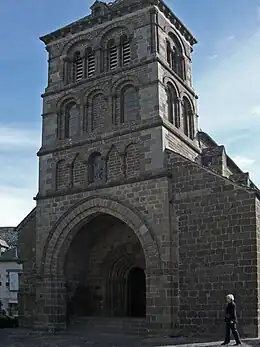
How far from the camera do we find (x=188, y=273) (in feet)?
55.6

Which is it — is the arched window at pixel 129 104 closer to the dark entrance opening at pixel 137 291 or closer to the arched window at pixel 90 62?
the arched window at pixel 90 62

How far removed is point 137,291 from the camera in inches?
874

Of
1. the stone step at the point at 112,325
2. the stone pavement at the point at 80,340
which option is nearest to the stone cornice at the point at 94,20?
the stone step at the point at 112,325

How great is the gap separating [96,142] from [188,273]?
6.54 metres

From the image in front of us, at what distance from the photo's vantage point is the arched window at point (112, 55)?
2123 centimetres

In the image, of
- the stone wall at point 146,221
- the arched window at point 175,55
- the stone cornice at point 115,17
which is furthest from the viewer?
the arched window at point 175,55

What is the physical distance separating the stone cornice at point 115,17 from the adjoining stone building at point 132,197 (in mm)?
59

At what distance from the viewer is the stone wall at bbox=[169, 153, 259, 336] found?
52.0ft

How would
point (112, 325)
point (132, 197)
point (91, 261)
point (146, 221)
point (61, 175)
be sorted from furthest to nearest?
point (91, 261) → point (61, 175) → point (112, 325) → point (132, 197) → point (146, 221)

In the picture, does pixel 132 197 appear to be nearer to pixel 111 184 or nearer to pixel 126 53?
pixel 111 184

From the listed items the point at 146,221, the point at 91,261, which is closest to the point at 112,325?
the point at 91,261

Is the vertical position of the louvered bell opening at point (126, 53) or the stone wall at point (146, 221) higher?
the louvered bell opening at point (126, 53)

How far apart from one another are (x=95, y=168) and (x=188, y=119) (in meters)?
4.58

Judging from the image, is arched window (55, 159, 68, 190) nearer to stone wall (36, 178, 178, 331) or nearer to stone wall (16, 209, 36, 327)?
stone wall (36, 178, 178, 331)
